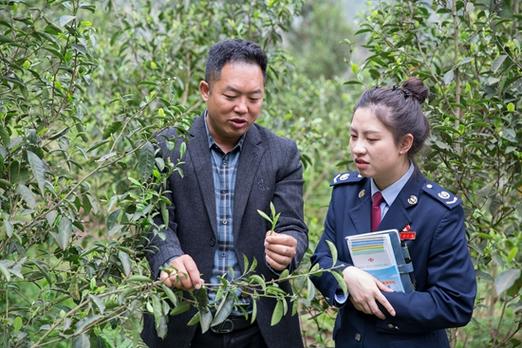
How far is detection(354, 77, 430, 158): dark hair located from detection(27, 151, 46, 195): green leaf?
3.58ft

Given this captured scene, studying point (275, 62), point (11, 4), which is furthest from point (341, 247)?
point (275, 62)

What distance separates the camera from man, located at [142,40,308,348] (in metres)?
2.68

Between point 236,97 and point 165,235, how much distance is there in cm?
55

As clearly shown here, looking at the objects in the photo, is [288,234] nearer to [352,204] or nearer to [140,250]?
[352,204]

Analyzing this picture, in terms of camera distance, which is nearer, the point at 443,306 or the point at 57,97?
the point at 443,306

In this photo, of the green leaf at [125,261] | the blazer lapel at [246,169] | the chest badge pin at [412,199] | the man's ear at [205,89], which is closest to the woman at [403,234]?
the chest badge pin at [412,199]

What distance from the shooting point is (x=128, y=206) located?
254 cm

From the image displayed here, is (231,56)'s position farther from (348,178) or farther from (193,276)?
(193,276)

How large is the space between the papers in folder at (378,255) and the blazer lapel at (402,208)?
79 millimetres

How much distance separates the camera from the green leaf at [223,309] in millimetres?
2398

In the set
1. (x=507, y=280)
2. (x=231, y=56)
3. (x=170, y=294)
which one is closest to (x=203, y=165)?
(x=231, y=56)

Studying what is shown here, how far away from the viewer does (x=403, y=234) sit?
2562 mm

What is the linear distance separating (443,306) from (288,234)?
59 centimetres

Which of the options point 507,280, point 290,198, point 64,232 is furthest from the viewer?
point 290,198
